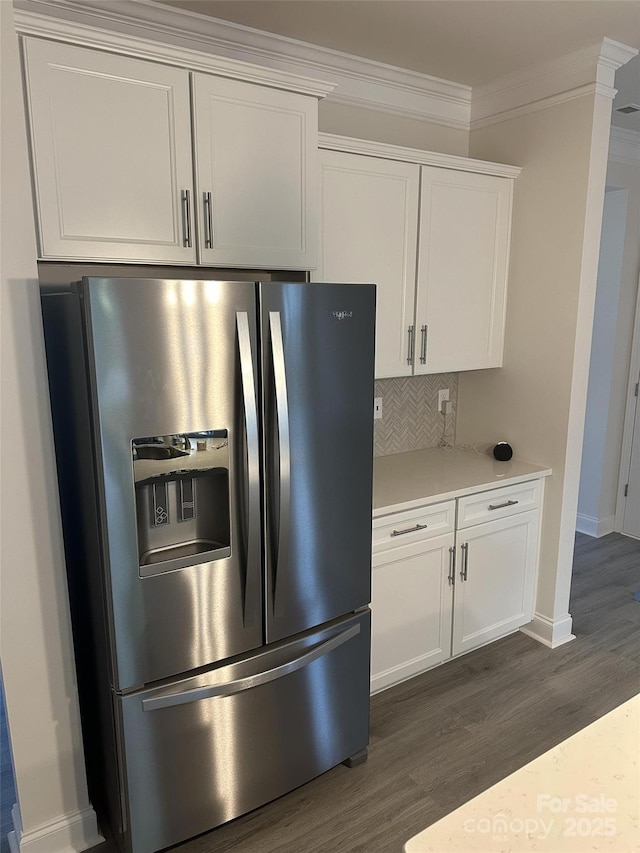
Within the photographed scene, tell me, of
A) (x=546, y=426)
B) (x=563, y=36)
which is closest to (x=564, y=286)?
(x=546, y=426)

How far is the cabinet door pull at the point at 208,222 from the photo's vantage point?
2111 mm

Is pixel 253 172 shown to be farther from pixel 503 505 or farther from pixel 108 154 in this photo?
pixel 503 505

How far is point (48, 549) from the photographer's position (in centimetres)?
183

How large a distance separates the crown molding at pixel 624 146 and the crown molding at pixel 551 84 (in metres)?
1.21

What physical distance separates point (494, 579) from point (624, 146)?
2.89 metres

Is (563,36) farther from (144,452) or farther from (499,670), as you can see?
(499,670)

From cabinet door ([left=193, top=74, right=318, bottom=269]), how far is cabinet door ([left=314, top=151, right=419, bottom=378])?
21cm

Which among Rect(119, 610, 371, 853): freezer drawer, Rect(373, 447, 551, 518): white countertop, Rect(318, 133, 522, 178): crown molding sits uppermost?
Rect(318, 133, 522, 178): crown molding

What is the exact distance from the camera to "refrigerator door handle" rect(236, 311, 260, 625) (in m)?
1.79

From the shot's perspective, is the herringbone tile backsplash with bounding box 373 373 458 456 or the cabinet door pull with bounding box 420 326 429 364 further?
the herringbone tile backsplash with bounding box 373 373 458 456

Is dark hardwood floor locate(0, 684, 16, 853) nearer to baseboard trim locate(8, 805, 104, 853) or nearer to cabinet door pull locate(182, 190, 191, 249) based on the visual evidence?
baseboard trim locate(8, 805, 104, 853)

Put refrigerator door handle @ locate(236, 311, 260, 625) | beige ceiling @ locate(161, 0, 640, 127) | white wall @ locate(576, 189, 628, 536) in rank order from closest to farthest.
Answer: refrigerator door handle @ locate(236, 311, 260, 625) < beige ceiling @ locate(161, 0, 640, 127) < white wall @ locate(576, 189, 628, 536)

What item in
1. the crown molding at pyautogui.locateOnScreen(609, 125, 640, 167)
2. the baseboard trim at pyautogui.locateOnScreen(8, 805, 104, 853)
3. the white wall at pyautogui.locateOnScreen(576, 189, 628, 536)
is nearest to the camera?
the baseboard trim at pyautogui.locateOnScreen(8, 805, 104, 853)

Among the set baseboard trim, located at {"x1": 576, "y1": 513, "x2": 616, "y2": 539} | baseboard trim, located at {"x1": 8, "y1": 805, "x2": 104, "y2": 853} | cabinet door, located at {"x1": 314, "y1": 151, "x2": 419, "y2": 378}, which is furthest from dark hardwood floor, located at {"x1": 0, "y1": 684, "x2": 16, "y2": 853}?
baseboard trim, located at {"x1": 576, "y1": 513, "x2": 616, "y2": 539}
